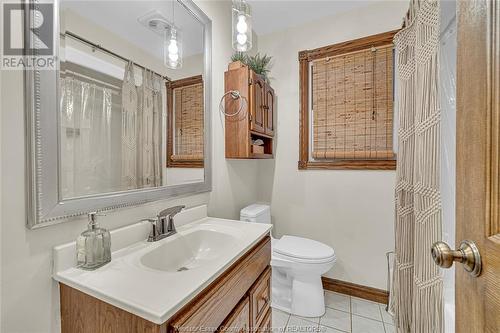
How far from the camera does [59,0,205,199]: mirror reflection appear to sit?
2.68ft

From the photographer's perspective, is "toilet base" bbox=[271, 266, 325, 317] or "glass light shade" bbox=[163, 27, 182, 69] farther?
"toilet base" bbox=[271, 266, 325, 317]

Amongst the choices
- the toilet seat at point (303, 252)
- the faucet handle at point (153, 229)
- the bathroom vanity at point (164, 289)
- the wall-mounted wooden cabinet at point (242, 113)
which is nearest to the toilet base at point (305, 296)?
the toilet seat at point (303, 252)

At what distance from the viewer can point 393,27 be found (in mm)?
1834

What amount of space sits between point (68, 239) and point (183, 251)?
48 cm

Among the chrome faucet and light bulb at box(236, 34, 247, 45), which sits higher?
light bulb at box(236, 34, 247, 45)

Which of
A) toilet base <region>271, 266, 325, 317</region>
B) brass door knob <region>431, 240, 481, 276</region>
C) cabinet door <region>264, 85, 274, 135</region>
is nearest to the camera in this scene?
A: brass door knob <region>431, 240, 481, 276</region>

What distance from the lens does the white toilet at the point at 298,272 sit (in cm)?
163

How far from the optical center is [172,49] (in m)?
1.27

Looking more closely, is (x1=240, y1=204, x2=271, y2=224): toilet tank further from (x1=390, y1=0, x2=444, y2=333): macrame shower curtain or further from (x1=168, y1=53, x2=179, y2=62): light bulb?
(x1=168, y1=53, x2=179, y2=62): light bulb

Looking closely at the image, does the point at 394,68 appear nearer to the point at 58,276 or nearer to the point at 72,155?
the point at 72,155

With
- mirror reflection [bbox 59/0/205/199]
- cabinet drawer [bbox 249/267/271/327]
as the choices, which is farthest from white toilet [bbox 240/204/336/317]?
mirror reflection [bbox 59/0/205/199]

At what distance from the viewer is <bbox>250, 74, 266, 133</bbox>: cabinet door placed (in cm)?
172

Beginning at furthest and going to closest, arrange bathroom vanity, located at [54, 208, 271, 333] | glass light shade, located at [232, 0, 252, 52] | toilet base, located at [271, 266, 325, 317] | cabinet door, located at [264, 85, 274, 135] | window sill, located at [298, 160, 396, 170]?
cabinet door, located at [264, 85, 274, 135], window sill, located at [298, 160, 396, 170], toilet base, located at [271, 266, 325, 317], glass light shade, located at [232, 0, 252, 52], bathroom vanity, located at [54, 208, 271, 333]

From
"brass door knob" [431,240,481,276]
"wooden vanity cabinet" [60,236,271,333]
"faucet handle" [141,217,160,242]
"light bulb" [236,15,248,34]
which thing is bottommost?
"wooden vanity cabinet" [60,236,271,333]
